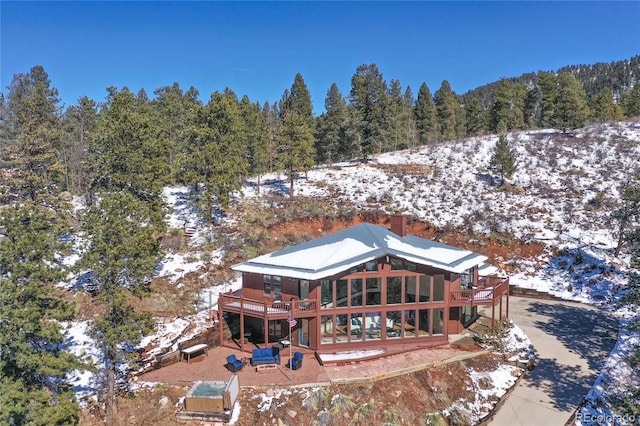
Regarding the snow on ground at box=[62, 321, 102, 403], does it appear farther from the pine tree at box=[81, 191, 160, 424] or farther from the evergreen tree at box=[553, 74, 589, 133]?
the evergreen tree at box=[553, 74, 589, 133]

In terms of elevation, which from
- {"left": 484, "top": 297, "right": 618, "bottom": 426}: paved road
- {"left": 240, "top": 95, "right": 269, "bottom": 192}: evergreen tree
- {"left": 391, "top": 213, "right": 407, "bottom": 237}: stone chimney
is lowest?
{"left": 484, "top": 297, "right": 618, "bottom": 426}: paved road

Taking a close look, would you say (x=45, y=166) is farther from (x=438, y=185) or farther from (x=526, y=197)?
(x=526, y=197)

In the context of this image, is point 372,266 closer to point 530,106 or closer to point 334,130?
point 334,130

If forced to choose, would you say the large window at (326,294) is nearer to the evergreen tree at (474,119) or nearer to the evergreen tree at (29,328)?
the evergreen tree at (29,328)

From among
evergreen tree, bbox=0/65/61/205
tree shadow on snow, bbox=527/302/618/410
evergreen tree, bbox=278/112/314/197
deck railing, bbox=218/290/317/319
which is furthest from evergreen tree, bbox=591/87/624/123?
evergreen tree, bbox=0/65/61/205

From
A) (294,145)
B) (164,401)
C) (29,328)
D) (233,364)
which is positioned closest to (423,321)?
(233,364)
